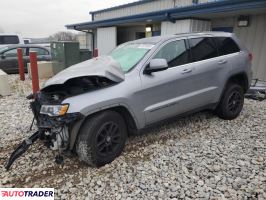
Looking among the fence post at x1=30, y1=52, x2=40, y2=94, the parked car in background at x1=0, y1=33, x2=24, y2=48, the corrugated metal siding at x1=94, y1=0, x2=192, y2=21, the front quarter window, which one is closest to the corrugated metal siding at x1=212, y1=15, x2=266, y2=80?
the corrugated metal siding at x1=94, y1=0, x2=192, y2=21

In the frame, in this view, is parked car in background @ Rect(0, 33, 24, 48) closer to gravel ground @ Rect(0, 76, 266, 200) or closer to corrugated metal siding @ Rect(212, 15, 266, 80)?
gravel ground @ Rect(0, 76, 266, 200)

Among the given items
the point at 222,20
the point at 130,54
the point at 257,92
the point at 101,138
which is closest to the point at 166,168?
the point at 101,138

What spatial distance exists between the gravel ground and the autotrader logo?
0.10 m

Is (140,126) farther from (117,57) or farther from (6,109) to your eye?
(6,109)

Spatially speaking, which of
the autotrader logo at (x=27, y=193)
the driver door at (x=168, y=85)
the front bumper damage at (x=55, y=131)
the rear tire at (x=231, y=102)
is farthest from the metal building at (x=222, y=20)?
the autotrader logo at (x=27, y=193)

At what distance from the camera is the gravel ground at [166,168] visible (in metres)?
2.83

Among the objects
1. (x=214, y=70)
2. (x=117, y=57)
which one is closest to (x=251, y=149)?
(x=214, y=70)

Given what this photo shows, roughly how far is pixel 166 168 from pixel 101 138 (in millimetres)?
983

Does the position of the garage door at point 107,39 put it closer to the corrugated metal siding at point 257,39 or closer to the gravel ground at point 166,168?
the corrugated metal siding at point 257,39

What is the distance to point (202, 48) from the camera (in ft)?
14.3

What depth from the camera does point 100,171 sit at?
126 inches

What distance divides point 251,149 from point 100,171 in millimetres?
2417

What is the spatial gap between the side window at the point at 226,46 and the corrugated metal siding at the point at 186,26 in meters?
4.31

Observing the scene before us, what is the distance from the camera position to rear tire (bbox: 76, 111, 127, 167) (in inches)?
120
